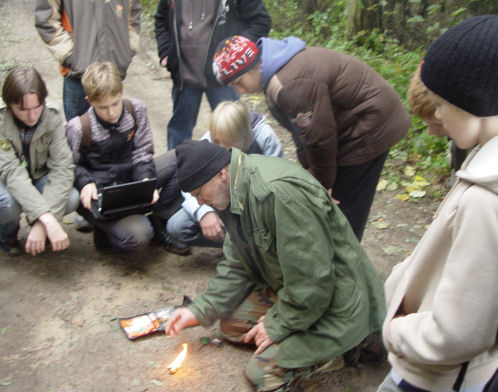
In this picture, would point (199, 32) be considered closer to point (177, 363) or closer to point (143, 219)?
point (143, 219)

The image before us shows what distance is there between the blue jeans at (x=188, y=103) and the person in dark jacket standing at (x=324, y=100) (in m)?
1.55

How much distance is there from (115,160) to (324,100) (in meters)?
1.81

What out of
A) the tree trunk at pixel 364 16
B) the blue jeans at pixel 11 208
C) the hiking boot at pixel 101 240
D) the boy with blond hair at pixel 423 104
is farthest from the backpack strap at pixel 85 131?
the tree trunk at pixel 364 16

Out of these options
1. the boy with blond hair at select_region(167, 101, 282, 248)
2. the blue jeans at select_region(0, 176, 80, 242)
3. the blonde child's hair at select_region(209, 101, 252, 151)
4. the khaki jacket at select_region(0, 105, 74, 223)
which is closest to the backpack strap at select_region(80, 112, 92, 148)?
the khaki jacket at select_region(0, 105, 74, 223)

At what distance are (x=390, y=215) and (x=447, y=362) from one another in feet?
10.9

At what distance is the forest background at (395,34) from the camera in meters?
5.25

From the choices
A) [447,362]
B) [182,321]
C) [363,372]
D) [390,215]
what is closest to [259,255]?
[182,321]

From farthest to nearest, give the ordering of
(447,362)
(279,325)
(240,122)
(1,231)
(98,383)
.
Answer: (1,231)
(240,122)
(98,383)
(279,325)
(447,362)

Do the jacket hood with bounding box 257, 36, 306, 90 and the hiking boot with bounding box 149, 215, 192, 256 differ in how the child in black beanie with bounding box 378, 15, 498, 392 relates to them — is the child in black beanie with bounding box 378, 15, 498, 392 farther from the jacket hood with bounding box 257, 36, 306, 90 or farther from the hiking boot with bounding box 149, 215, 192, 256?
the hiking boot with bounding box 149, 215, 192, 256

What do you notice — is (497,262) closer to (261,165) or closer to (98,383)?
(261,165)

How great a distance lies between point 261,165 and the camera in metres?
2.40

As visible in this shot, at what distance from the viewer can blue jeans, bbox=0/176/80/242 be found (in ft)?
11.6

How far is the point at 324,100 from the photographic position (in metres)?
2.86

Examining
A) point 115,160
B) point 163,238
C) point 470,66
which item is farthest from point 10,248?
point 470,66
